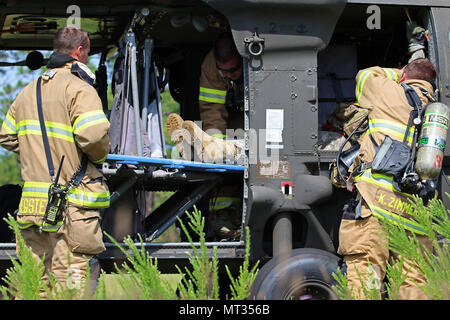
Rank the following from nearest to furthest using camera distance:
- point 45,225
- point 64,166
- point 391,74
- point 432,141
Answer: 1. point 45,225
2. point 64,166
3. point 432,141
4. point 391,74

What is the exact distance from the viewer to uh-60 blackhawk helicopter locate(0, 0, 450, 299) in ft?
16.4

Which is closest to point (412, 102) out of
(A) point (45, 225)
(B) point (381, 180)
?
(B) point (381, 180)

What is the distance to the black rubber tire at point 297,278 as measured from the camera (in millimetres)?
4848

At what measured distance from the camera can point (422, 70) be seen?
16.9 ft

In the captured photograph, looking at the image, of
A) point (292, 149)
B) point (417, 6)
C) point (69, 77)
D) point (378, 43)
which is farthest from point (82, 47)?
point (378, 43)

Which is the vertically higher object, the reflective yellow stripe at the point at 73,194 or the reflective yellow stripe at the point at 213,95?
the reflective yellow stripe at the point at 213,95

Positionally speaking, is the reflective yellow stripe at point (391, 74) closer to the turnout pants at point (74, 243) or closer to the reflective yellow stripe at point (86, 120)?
the reflective yellow stripe at point (86, 120)

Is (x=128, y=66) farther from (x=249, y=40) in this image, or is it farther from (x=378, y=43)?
(x=378, y=43)

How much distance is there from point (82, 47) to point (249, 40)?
1.17 m

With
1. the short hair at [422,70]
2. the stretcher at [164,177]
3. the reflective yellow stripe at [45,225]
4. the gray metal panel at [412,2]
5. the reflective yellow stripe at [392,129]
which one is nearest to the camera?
the reflective yellow stripe at [45,225]

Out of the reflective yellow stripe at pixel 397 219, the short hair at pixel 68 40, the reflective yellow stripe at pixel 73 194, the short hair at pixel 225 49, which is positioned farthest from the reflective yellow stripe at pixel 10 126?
the reflective yellow stripe at pixel 397 219

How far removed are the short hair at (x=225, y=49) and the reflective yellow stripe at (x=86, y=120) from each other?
1572 millimetres

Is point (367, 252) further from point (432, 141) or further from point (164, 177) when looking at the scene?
point (164, 177)

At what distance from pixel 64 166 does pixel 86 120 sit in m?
0.32
